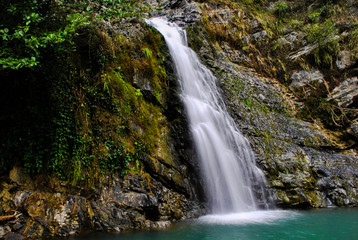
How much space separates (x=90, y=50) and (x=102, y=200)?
12.8 feet

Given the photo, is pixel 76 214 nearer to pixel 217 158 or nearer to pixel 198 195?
pixel 198 195

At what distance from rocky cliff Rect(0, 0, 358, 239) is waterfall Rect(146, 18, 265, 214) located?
427 millimetres

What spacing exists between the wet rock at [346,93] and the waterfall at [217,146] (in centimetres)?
655

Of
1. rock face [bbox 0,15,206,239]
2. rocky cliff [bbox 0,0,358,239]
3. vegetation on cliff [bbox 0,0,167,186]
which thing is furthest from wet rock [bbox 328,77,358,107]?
vegetation on cliff [bbox 0,0,167,186]

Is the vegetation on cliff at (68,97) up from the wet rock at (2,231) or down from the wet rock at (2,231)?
up

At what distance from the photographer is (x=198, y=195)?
6316 millimetres

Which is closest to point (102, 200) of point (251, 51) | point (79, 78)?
point (79, 78)

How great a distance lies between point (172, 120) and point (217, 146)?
1.85 m

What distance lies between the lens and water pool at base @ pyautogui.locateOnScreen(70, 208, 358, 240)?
435 centimetres

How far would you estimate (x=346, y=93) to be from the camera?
11344 millimetres

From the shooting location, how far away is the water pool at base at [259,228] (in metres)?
4.35

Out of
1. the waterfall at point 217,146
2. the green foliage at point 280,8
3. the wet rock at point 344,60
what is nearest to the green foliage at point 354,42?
the wet rock at point 344,60

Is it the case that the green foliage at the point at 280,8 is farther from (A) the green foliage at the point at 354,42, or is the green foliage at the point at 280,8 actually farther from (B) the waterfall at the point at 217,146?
(B) the waterfall at the point at 217,146

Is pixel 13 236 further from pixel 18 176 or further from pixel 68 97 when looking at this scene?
pixel 68 97
